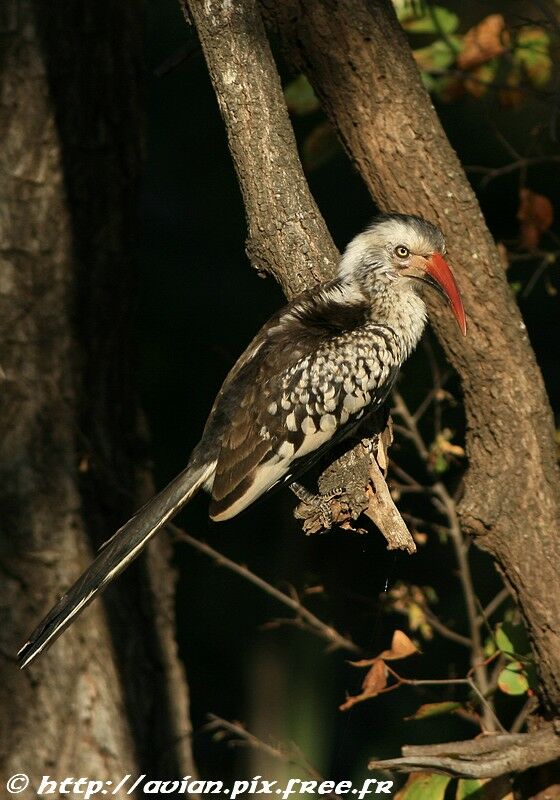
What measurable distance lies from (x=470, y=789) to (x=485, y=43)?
2812 mm

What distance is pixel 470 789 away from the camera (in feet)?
11.5

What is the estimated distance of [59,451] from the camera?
Answer: 14.8 ft

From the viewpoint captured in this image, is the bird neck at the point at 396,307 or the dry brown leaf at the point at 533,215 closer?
the bird neck at the point at 396,307

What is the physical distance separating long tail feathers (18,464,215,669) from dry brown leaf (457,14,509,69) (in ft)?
7.21

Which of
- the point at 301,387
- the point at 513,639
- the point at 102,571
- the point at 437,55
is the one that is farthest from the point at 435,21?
the point at 102,571

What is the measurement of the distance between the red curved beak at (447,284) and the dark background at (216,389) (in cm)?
192

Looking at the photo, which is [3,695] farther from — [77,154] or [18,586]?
[77,154]

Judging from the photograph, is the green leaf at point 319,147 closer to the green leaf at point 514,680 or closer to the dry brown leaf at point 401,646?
the dry brown leaf at point 401,646

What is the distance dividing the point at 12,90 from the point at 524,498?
2646mm

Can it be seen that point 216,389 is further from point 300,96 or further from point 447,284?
point 447,284

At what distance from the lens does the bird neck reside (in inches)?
143

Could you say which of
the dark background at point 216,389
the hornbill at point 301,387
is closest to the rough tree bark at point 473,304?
the hornbill at point 301,387

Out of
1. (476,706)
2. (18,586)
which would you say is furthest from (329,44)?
(476,706)

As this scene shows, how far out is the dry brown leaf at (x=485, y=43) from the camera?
4.19 m
